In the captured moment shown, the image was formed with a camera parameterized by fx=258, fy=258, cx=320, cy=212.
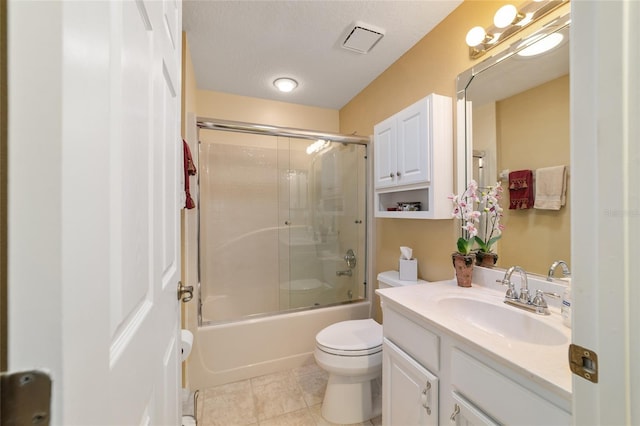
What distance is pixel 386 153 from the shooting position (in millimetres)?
1808

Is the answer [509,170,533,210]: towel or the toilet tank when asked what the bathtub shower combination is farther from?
[509,170,533,210]: towel

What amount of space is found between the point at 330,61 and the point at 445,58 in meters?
0.83

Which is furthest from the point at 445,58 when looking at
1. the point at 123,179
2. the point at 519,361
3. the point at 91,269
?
the point at 91,269

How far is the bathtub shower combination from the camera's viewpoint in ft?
7.57

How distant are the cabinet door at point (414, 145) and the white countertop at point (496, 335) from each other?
644 mm

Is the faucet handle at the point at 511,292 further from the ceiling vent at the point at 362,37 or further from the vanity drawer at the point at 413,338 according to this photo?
the ceiling vent at the point at 362,37

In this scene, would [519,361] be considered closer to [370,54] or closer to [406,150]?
[406,150]

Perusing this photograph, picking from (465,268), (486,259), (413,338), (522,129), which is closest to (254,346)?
(413,338)

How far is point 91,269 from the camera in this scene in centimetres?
31

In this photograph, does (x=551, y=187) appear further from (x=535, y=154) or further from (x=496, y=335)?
(x=496, y=335)

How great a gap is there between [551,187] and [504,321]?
60cm

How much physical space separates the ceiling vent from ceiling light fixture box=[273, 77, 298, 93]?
66cm

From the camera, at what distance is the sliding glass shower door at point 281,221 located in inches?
94.7

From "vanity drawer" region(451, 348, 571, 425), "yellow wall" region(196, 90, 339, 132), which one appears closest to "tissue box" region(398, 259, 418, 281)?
"vanity drawer" region(451, 348, 571, 425)
